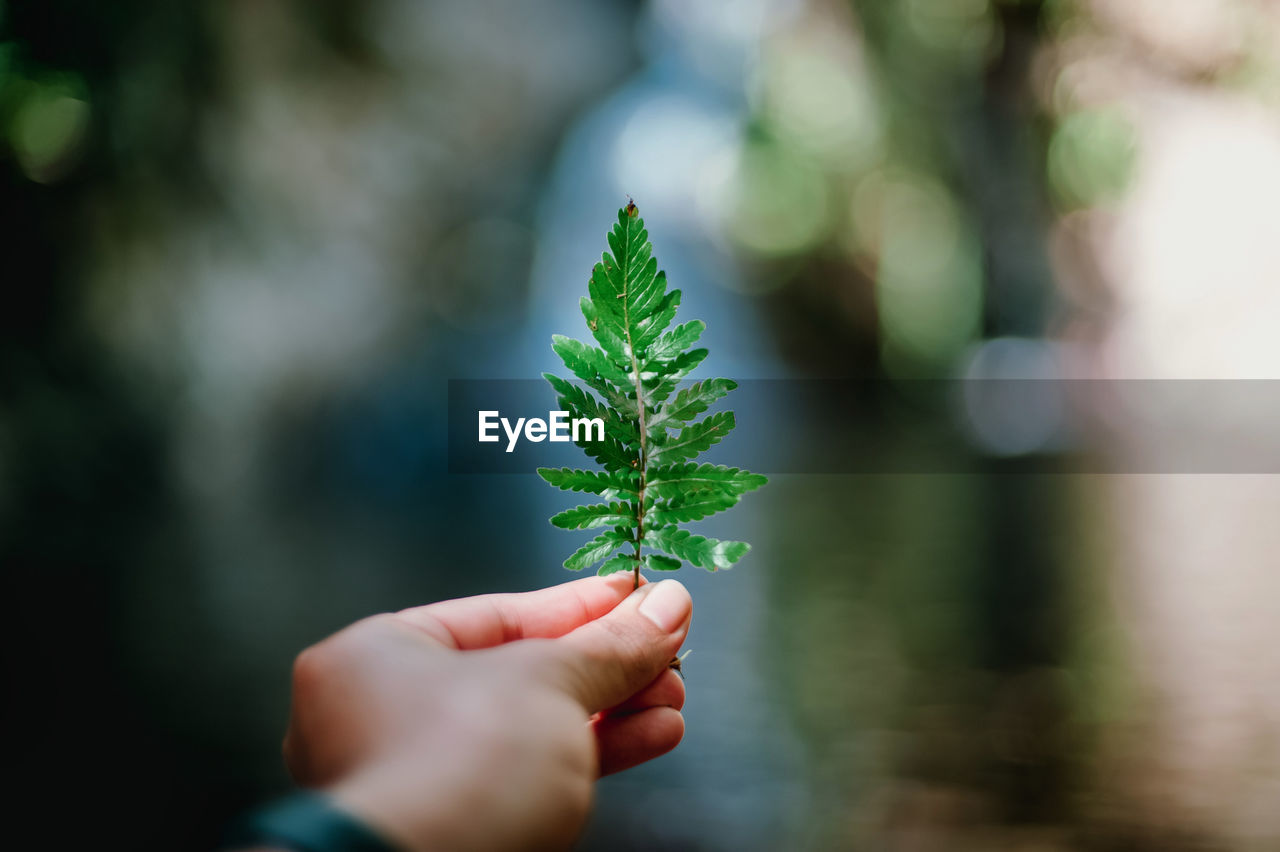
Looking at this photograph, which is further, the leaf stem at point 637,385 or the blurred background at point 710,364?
the blurred background at point 710,364

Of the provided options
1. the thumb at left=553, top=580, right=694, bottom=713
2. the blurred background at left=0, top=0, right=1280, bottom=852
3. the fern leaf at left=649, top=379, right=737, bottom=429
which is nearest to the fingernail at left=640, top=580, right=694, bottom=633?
the thumb at left=553, top=580, right=694, bottom=713

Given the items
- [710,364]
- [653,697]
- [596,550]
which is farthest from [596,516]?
[710,364]

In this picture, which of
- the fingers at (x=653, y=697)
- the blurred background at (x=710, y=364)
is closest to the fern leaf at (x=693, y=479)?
the fingers at (x=653, y=697)

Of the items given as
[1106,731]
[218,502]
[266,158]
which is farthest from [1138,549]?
[266,158]

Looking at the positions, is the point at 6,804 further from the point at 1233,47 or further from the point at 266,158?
the point at 1233,47

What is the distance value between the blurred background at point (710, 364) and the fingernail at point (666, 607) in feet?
2.53

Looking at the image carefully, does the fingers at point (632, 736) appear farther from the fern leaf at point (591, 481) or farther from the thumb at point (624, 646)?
the fern leaf at point (591, 481)

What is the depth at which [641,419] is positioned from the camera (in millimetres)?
497

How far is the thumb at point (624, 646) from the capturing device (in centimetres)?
45

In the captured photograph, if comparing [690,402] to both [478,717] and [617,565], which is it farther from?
[478,717]

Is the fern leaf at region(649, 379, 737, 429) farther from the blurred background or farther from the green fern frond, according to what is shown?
the blurred background

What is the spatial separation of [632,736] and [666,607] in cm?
9

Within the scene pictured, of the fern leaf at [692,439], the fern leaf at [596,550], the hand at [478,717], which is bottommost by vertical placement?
the hand at [478,717]

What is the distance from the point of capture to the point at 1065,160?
6531 millimetres
